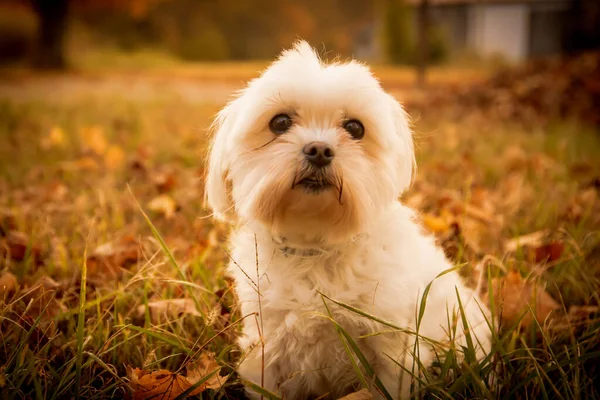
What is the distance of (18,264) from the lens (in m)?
2.24

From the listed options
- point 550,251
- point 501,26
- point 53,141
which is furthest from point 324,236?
point 501,26

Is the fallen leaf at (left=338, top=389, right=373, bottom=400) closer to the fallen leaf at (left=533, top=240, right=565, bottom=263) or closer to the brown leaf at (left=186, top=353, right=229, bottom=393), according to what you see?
the brown leaf at (left=186, top=353, right=229, bottom=393)

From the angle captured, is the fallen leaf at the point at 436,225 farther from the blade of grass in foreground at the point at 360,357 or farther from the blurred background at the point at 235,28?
the blurred background at the point at 235,28

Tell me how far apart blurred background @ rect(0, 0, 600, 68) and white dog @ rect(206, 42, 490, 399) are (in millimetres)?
11886

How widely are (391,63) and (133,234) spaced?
11.3 m

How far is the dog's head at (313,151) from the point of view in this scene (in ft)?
4.87

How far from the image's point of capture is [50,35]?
47.5 ft

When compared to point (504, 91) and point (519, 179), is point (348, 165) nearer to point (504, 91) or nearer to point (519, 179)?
point (519, 179)

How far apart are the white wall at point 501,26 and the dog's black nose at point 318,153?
48.7 feet

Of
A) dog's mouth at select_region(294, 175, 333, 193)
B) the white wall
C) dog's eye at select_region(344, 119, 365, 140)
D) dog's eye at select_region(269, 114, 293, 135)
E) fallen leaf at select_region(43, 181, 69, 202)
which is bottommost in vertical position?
fallen leaf at select_region(43, 181, 69, 202)

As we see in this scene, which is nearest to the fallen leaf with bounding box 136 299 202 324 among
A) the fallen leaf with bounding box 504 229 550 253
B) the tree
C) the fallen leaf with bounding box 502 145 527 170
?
the fallen leaf with bounding box 504 229 550 253

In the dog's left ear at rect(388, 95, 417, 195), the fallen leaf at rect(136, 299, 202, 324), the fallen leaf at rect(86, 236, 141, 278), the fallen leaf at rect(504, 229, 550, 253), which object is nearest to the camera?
the dog's left ear at rect(388, 95, 417, 195)

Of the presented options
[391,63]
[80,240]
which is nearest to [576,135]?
[80,240]

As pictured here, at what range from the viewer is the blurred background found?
43.5 ft
